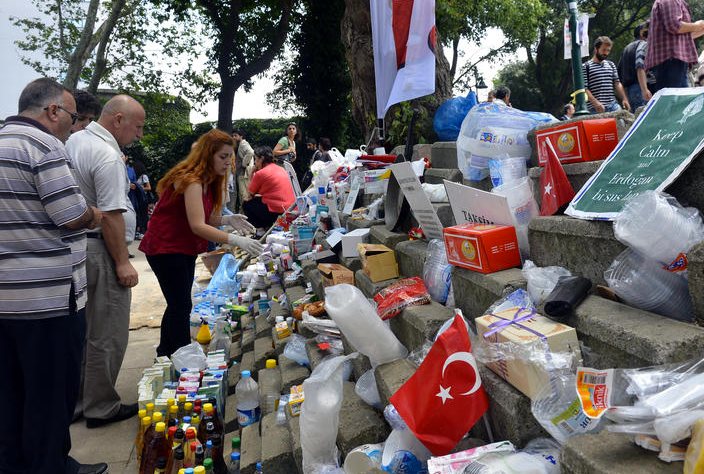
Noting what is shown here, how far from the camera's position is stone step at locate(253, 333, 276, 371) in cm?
341

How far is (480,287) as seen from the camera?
190 centimetres

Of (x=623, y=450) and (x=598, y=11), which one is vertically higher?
(x=598, y=11)

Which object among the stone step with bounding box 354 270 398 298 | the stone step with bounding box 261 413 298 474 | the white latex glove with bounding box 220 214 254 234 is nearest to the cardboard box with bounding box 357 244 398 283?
the stone step with bounding box 354 270 398 298

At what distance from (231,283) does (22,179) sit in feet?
12.4

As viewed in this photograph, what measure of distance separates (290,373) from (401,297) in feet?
3.13

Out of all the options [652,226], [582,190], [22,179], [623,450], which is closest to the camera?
[623,450]

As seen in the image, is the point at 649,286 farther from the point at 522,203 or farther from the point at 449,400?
the point at 522,203

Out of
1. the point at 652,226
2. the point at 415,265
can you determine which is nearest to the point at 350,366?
the point at 415,265

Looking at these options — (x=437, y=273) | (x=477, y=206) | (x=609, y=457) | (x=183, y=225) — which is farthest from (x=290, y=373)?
(x=609, y=457)

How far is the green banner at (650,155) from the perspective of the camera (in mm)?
1519

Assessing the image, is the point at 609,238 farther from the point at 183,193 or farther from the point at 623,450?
the point at 183,193

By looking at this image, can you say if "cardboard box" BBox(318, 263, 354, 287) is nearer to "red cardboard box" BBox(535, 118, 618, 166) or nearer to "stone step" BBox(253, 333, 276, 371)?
"stone step" BBox(253, 333, 276, 371)

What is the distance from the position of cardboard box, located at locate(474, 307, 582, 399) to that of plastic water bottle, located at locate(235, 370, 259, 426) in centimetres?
169

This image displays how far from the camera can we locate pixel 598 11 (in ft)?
64.6
